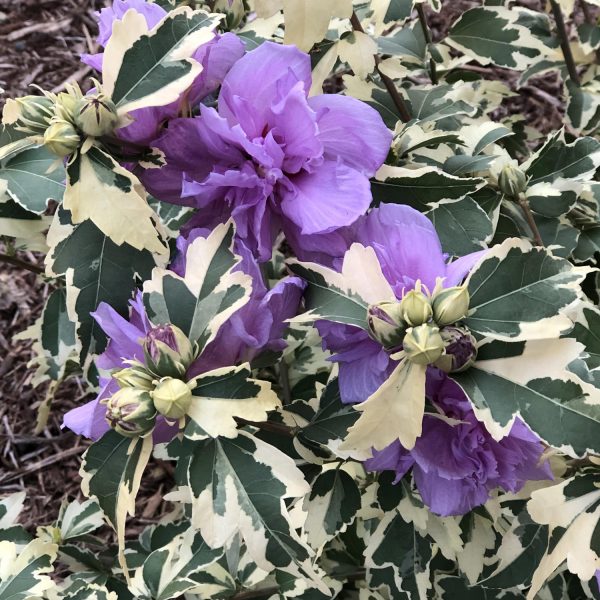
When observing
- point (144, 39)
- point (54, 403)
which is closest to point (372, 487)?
point (144, 39)

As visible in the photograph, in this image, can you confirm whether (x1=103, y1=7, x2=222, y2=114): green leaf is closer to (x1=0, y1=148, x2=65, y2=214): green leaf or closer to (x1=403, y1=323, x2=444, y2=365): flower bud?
(x1=403, y1=323, x2=444, y2=365): flower bud

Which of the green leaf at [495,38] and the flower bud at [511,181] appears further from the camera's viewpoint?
the green leaf at [495,38]

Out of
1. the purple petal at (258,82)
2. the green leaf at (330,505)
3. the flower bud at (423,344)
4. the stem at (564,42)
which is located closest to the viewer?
the flower bud at (423,344)

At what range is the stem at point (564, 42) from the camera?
145 cm

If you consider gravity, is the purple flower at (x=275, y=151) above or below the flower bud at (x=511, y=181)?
above

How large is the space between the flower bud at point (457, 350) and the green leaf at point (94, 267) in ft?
1.20

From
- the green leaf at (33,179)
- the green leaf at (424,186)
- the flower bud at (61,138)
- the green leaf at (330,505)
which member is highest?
the flower bud at (61,138)

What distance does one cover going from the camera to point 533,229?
1091mm

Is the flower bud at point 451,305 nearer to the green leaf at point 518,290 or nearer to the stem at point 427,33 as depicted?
the green leaf at point 518,290

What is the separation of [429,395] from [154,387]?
0.94 ft

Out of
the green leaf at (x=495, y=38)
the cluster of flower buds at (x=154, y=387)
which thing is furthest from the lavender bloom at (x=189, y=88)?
the green leaf at (x=495, y=38)

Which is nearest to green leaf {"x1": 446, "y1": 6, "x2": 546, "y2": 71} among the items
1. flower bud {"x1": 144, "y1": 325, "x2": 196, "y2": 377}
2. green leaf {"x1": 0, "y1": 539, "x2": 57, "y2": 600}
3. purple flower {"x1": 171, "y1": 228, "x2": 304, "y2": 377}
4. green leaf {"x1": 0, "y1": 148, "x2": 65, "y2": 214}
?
green leaf {"x1": 0, "y1": 148, "x2": 65, "y2": 214}

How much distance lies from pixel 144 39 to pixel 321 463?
1.89 feet

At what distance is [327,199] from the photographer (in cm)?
72
